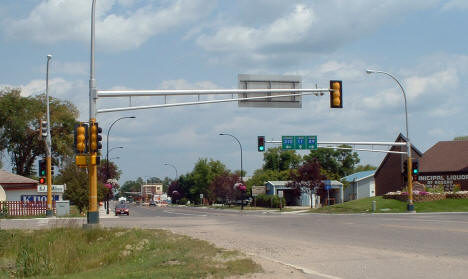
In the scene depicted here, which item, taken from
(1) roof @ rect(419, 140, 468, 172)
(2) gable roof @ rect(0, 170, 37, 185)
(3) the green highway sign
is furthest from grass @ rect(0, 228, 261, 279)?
(1) roof @ rect(419, 140, 468, 172)

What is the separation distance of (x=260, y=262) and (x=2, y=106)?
60.6 m

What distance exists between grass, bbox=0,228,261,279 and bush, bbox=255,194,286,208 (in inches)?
2383

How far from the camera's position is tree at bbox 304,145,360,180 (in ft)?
424

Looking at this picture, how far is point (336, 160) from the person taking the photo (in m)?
132

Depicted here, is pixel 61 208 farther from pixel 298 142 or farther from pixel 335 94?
pixel 335 94

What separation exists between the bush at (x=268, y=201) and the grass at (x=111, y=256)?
6053 cm

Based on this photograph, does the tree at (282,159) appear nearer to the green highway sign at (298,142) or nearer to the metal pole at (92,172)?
the green highway sign at (298,142)

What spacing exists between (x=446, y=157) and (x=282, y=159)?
7450cm

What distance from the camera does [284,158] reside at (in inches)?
5502

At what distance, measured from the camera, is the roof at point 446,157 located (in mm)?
64250

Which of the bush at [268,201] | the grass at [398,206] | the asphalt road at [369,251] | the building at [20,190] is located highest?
the building at [20,190]

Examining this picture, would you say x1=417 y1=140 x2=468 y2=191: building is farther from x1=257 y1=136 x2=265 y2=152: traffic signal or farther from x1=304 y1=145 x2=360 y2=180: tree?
x1=304 y1=145 x2=360 y2=180: tree

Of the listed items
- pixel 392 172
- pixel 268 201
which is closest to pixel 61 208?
pixel 392 172

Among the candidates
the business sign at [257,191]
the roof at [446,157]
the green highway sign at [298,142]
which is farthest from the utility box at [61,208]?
the business sign at [257,191]
